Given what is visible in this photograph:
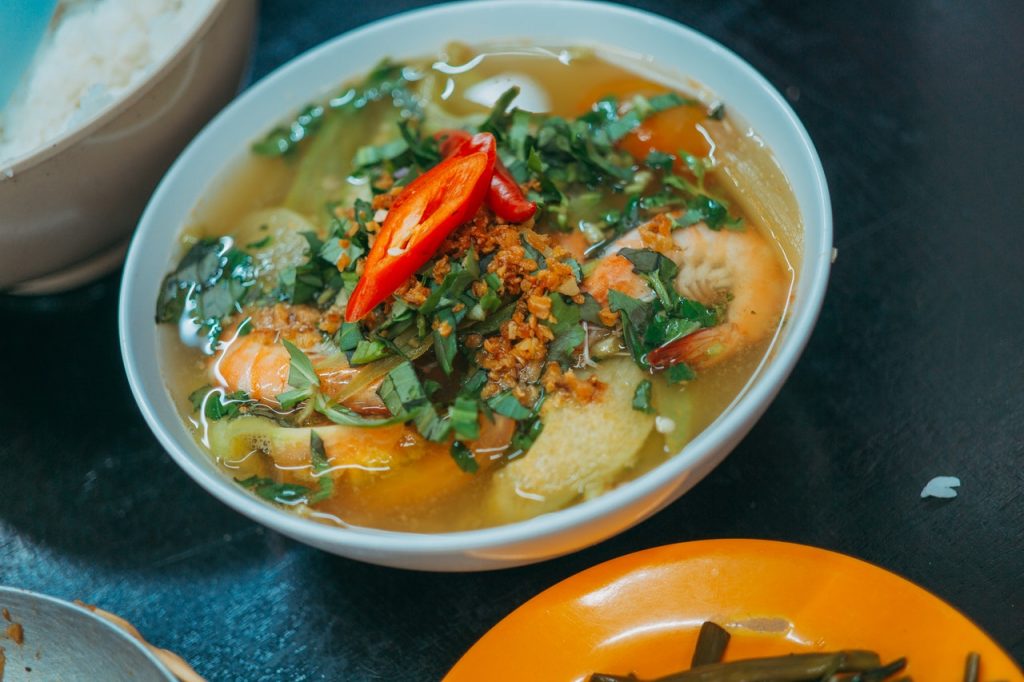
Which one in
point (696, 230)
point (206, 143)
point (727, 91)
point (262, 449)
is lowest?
point (262, 449)

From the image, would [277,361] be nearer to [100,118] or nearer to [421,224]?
[421,224]

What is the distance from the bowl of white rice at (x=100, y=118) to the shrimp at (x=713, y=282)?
3.41 ft

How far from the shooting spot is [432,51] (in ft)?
7.48

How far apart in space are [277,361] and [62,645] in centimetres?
62

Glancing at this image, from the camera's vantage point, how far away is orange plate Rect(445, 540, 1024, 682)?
4.60 ft

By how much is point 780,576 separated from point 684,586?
A: 0.15 meters

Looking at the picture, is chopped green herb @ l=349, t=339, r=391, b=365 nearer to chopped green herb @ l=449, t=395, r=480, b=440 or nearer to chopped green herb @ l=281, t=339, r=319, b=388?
chopped green herb @ l=281, t=339, r=319, b=388

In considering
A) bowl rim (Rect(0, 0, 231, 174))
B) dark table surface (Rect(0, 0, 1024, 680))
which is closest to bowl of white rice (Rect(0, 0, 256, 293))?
bowl rim (Rect(0, 0, 231, 174))

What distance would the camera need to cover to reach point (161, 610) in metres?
1.77

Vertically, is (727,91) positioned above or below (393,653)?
above

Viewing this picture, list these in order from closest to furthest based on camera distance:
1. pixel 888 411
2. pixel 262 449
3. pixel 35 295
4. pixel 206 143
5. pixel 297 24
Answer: pixel 262 449 → pixel 888 411 → pixel 206 143 → pixel 35 295 → pixel 297 24

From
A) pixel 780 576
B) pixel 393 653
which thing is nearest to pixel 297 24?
pixel 393 653

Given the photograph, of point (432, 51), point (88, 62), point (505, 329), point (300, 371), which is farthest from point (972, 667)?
point (88, 62)

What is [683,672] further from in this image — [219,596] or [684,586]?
[219,596]
